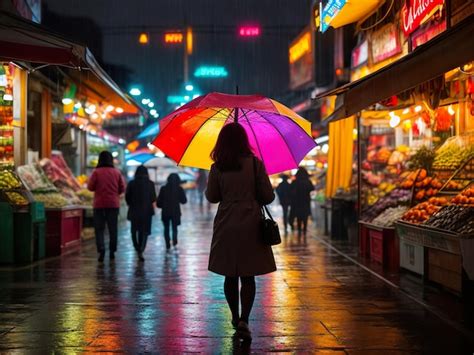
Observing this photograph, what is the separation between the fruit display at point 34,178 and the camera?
14.2 m

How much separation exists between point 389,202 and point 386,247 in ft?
3.91

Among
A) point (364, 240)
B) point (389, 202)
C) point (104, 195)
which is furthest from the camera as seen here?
point (364, 240)

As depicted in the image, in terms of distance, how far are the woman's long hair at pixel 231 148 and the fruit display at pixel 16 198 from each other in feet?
22.7

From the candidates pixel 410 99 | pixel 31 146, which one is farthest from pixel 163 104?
pixel 410 99

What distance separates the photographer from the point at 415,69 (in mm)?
8461

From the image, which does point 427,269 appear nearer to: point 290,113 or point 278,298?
point 278,298

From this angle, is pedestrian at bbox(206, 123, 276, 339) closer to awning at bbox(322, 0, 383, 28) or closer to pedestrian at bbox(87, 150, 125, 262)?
pedestrian at bbox(87, 150, 125, 262)

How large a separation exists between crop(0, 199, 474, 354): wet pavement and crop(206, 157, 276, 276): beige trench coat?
72 centimetres

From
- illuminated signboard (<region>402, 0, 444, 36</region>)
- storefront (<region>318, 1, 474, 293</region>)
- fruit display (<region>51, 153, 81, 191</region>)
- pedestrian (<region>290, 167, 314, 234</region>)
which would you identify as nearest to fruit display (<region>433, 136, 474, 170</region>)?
storefront (<region>318, 1, 474, 293</region>)

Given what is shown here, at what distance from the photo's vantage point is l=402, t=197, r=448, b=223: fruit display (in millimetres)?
10945

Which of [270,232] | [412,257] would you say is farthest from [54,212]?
[270,232]

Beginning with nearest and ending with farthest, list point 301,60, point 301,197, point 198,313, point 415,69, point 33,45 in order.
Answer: point 198,313
point 415,69
point 33,45
point 301,197
point 301,60

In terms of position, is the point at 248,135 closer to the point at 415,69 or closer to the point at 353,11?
the point at 415,69

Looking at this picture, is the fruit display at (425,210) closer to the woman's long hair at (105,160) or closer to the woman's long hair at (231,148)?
the woman's long hair at (231,148)
